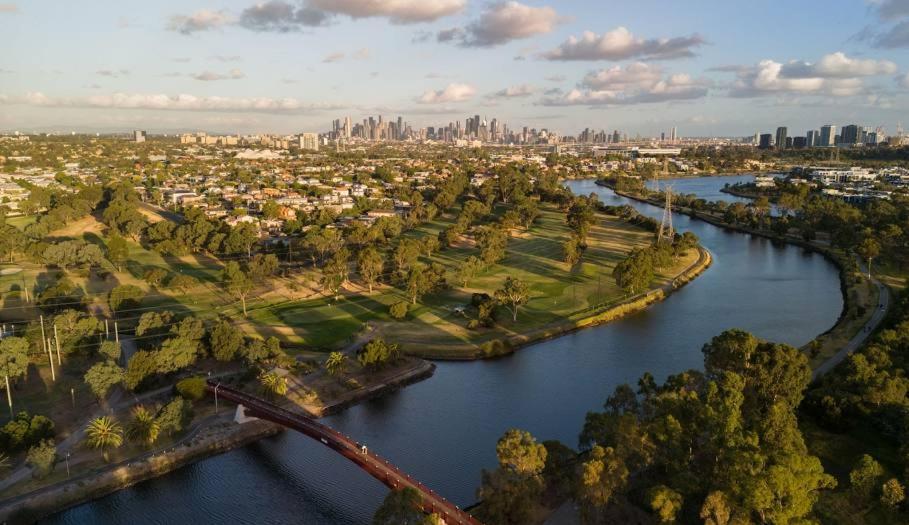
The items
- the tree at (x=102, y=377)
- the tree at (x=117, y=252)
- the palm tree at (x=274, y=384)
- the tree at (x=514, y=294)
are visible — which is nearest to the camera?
the tree at (x=102, y=377)

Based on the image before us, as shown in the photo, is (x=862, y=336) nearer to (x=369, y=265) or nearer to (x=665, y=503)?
(x=665, y=503)

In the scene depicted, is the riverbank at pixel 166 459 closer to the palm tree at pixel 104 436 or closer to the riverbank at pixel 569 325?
the palm tree at pixel 104 436

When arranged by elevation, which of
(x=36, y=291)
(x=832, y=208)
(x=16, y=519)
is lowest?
(x=16, y=519)

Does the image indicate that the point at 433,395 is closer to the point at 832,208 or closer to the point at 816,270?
the point at 816,270

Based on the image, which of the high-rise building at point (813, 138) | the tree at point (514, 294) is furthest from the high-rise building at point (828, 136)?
the tree at point (514, 294)

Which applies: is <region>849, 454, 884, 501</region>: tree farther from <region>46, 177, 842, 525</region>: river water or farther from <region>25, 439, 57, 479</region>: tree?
<region>25, 439, 57, 479</region>: tree

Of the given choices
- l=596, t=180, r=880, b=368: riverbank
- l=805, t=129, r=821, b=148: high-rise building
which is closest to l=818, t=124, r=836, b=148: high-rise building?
l=805, t=129, r=821, b=148: high-rise building

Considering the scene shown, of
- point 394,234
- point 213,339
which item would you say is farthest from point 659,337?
point 394,234
